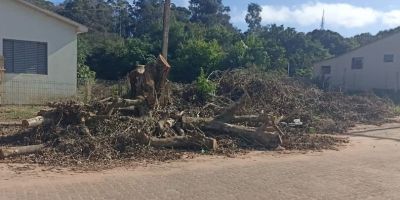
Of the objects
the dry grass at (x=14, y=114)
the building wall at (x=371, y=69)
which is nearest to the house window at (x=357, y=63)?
the building wall at (x=371, y=69)

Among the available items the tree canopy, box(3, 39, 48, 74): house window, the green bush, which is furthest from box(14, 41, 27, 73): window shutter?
the green bush

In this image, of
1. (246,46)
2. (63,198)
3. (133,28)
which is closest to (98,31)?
(133,28)

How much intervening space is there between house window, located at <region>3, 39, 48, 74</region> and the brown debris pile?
324 inches

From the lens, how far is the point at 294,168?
30.3 ft

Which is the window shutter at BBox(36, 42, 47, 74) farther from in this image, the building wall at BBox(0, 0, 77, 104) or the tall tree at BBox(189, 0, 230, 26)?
the tall tree at BBox(189, 0, 230, 26)

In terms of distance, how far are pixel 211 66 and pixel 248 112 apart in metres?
21.1

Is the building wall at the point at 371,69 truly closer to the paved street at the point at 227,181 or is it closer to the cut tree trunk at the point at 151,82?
the cut tree trunk at the point at 151,82

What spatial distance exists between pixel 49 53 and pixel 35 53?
22.8 inches

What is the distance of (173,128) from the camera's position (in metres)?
11.4

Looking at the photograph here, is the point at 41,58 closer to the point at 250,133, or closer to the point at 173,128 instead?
the point at 173,128

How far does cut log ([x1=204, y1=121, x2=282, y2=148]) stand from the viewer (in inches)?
453

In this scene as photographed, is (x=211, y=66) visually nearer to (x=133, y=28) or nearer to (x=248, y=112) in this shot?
(x=248, y=112)

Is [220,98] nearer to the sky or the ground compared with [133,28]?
nearer to the ground

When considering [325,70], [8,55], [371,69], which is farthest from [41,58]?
[325,70]
